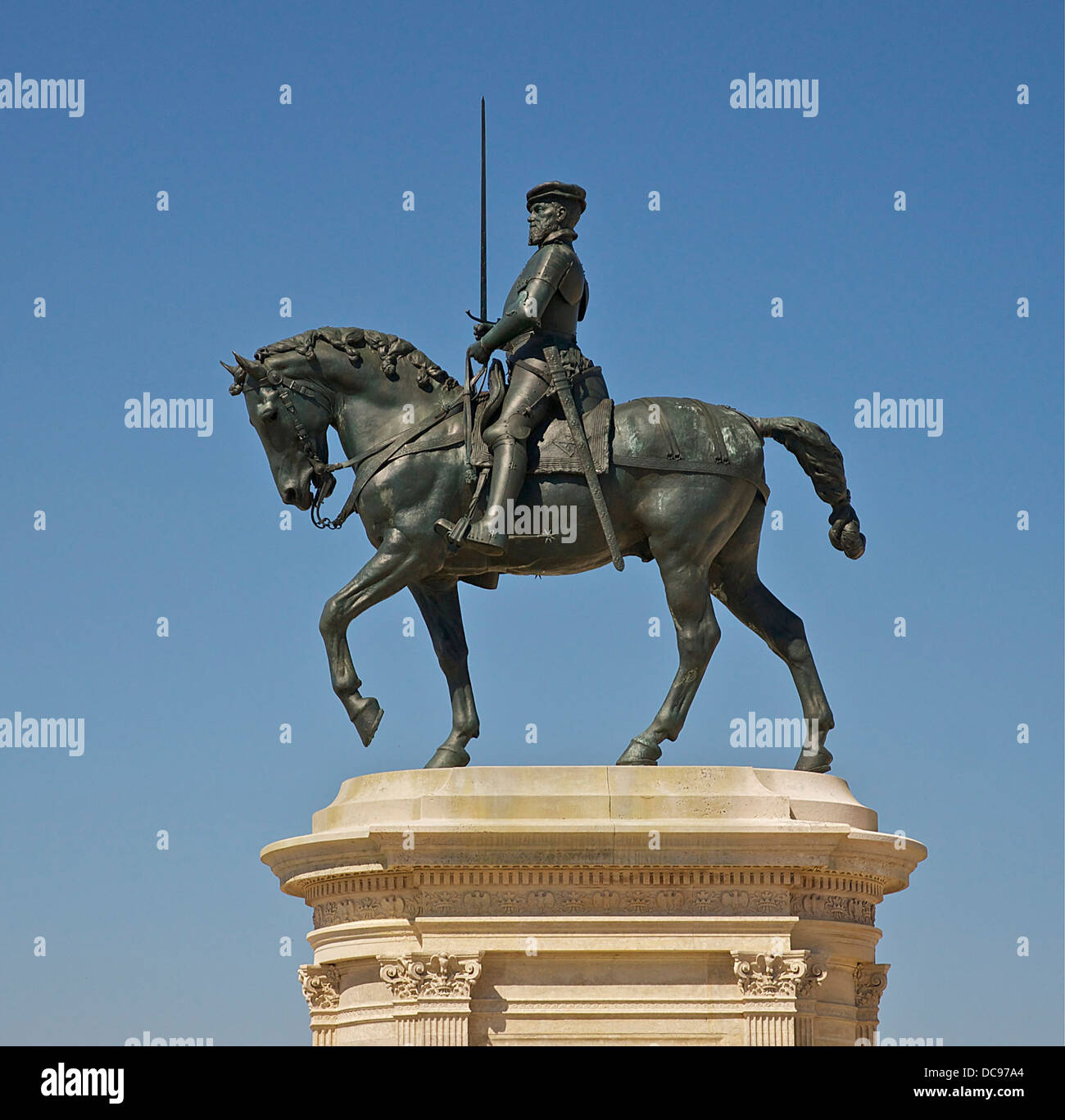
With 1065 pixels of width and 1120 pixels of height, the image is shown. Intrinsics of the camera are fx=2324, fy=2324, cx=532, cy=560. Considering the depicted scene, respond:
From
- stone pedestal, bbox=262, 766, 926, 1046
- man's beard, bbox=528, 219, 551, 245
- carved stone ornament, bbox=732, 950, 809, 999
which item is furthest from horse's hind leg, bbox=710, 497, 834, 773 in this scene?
man's beard, bbox=528, 219, 551, 245

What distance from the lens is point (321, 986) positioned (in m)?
21.5

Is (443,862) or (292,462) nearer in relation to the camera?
(443,862)

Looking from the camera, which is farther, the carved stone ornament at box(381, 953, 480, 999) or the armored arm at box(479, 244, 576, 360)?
the armored arm at box(479, 244, 576, 360)

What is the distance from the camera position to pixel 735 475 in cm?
2164

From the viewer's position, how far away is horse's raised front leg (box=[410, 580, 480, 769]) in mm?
21891

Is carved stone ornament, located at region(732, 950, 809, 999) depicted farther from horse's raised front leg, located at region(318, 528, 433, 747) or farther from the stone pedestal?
horse's raised front leg, located at region(318, 528, 433, 747)

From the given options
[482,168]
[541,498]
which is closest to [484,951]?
[541,498]

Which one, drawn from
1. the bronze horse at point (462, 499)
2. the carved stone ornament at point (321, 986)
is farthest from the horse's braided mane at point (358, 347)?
the carved stone ornament at point (321, 986)

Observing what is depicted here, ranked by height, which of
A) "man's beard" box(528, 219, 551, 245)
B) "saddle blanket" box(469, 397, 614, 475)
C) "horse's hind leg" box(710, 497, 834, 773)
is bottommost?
"horse's hind leg" box(710, 497, 834, 773)

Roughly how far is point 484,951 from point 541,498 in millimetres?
4148

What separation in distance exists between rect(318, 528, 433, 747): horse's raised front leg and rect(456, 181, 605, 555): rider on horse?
64 centimetres

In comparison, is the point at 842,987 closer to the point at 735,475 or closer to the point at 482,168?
the point at 735,475

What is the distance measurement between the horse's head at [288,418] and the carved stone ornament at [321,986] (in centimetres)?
439

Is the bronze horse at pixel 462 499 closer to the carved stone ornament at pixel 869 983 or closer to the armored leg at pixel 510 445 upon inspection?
the armored leg at pixel 510 445
